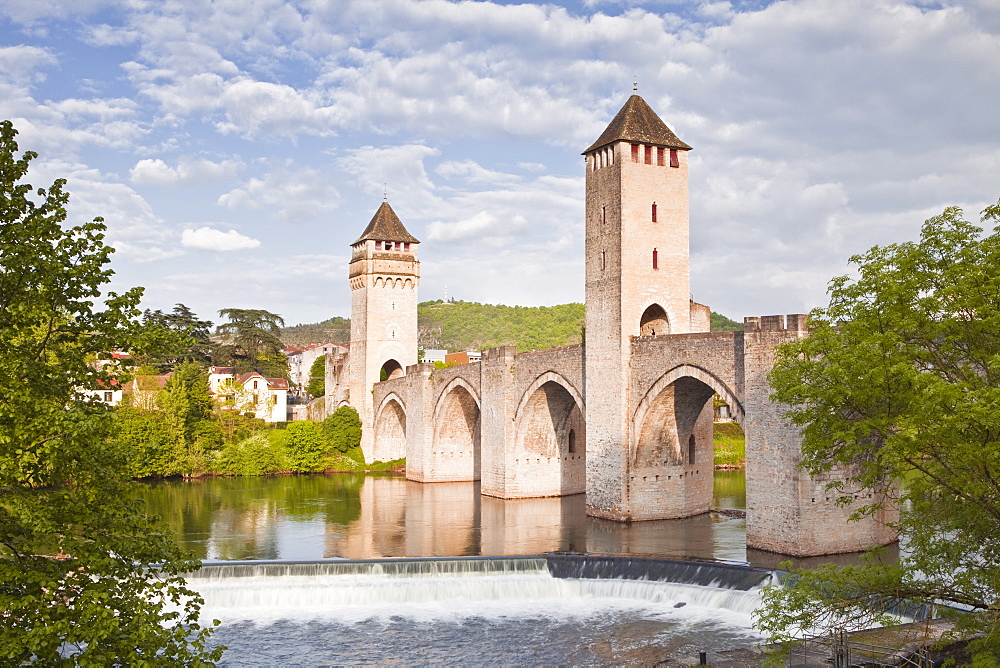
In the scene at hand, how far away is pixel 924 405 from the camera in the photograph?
8570 mm

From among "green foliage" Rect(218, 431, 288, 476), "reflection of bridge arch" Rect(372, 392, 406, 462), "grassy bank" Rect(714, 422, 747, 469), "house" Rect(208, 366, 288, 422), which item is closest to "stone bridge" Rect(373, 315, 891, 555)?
"reflection of bridge arch" Rect(372, 392, 406, 462)

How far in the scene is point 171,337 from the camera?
27.7ft

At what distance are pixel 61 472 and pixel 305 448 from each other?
4043 cm

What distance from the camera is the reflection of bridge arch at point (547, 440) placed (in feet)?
111

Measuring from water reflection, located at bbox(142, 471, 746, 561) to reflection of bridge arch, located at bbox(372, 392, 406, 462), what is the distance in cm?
895

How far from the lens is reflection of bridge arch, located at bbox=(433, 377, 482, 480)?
41469 millimetres

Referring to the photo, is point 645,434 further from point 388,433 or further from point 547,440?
point 388,433

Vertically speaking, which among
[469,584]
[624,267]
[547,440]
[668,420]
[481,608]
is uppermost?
[624,267]

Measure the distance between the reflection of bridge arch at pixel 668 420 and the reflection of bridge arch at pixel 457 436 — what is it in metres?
15.0

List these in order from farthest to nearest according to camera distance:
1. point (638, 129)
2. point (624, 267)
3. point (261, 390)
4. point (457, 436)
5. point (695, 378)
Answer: point (261, 390), point (457, 436), point (638, 129), point (624, 267), point (695, 378)

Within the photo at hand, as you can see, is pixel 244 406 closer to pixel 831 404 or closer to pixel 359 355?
pixel 359 355

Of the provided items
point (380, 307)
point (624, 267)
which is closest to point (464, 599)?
point (624, 267)

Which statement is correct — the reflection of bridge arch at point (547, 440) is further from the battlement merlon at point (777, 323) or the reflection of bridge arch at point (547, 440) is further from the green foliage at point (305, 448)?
the green foliage at point (305, 448)

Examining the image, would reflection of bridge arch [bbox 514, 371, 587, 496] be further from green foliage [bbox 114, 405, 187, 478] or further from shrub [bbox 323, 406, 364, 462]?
shrub [bbox 323, 406, 364, 462]
